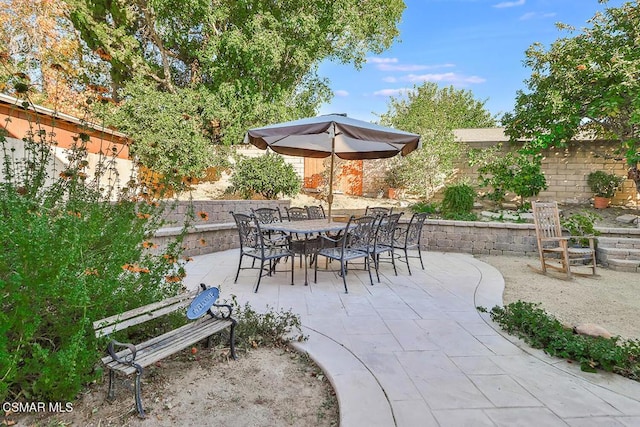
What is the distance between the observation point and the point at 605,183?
8.82 meters

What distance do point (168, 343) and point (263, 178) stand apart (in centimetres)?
676

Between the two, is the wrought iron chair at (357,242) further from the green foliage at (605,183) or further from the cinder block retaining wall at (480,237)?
the green foliage at (605,183)

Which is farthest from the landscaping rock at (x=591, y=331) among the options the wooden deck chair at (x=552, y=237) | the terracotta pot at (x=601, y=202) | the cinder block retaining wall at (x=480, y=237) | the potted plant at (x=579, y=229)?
the terracotta pot at (x=601, y=202)

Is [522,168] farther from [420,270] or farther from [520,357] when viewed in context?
[520,357]

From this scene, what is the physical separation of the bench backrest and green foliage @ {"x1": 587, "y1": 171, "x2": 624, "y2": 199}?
34.9ft

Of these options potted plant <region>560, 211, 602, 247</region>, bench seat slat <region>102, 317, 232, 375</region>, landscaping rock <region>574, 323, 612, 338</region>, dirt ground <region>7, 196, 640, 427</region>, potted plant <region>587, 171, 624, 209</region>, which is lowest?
dirt ground <region>7, 196, 640, 427</region>

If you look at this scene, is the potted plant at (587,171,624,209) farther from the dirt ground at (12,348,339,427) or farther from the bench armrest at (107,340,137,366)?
the bench armrest at (107,340,137,366)

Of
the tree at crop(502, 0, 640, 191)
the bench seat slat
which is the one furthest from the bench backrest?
the tree at crop(502, 0, 640, 191)

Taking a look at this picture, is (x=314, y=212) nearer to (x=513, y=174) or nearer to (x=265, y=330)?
(x=265, y=330)

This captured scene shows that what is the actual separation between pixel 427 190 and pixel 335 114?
22.5 feet

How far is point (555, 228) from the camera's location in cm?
505

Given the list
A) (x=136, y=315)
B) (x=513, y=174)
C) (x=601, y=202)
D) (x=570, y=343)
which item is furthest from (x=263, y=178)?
(x=601, y=202)

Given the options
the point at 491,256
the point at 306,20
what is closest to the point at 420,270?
the point at 491,256

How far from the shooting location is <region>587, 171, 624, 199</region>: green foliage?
880 centimetres
